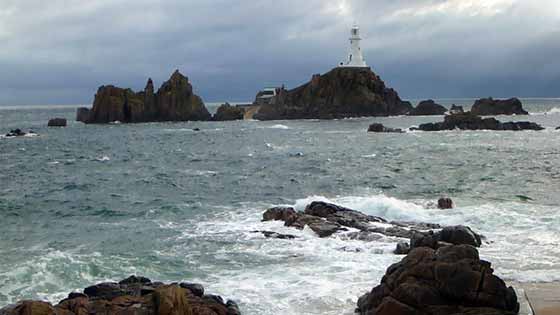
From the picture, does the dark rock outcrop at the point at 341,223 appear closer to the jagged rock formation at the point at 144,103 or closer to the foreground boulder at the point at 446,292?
the foreground boulder at the point at 446,292

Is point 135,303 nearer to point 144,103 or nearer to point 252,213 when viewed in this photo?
point 252,213

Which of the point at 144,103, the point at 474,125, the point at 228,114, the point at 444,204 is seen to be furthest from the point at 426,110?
the point at 444,204

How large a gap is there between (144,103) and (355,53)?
4864 cm

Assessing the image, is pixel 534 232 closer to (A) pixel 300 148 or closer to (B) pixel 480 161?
(B) pixel 480 161

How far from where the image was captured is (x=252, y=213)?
2880 cm

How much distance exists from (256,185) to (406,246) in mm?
19273

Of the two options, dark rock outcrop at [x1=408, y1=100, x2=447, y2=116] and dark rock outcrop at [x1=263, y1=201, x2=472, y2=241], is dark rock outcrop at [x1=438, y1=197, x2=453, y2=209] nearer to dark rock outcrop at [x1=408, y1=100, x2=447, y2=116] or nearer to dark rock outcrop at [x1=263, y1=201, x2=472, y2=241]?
dark rock outcrop at [x1=263, y1=201, x2=472, y2=241]

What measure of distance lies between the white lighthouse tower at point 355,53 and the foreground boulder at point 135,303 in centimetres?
13586

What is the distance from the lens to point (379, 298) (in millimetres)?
13852

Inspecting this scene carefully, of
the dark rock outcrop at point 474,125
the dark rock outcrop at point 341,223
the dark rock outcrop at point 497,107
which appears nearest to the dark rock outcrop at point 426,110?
the dark rock outcrop at point 497,107

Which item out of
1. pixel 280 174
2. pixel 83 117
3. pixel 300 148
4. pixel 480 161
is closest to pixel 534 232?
pixel 280 174

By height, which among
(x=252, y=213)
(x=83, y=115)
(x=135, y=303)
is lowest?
(x=252, y=213)

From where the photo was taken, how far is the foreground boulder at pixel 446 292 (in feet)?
43.1

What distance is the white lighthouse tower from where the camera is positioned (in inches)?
5787
